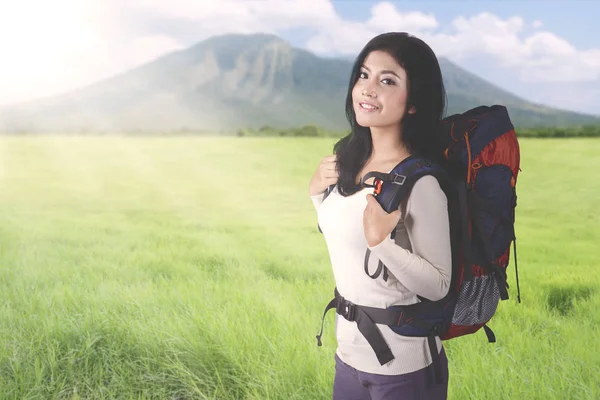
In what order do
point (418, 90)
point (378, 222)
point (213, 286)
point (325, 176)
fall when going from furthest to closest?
point (213, 286) → point (325, 176) → point (418, 90) → point (378, 222)

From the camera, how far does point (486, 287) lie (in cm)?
125

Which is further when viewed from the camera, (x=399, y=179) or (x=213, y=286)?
(x=213, y=286)

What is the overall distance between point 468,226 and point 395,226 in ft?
0.51

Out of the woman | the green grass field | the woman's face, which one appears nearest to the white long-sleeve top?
the woman

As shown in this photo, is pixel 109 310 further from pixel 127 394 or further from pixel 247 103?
pixel 247 103

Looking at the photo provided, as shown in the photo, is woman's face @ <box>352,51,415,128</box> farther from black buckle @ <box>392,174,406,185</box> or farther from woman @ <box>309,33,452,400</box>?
black buckle @ <box>392,174,406,185</box>

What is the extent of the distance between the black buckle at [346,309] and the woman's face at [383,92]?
0.39m

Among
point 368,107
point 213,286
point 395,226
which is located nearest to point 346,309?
point 395,226

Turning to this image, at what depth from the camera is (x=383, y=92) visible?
1209 millimetres

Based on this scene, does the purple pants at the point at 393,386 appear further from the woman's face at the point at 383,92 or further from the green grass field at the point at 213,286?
the green grass field at the point at 213,286

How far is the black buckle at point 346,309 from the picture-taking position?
124cm

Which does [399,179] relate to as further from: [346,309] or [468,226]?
[346,309]

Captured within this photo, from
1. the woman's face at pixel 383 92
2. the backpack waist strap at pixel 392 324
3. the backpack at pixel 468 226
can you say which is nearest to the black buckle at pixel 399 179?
the backpack at pixel 468 226

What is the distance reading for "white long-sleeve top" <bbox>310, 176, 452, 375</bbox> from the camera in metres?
1.11
